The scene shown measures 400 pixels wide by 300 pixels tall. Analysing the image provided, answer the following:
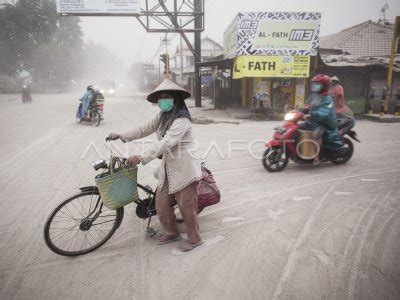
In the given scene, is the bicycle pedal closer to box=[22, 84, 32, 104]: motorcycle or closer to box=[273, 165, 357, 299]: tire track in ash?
box=[273, 165, 357, 299]: tire track in ash

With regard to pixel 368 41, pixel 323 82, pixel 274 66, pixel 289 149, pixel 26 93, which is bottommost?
pixel 289 149

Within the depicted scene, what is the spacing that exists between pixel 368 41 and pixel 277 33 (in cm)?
1534

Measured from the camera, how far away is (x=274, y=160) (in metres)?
5.96

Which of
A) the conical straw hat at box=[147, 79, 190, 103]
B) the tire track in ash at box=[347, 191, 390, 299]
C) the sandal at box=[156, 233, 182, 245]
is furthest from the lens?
the sandal at box=[156, 233, 182, 245]

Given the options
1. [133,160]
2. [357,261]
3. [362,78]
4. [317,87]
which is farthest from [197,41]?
[357,261]

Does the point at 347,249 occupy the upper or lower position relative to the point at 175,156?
lower

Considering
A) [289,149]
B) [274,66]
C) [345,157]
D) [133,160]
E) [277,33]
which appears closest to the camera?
[133,160]

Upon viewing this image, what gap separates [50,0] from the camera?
151 ft

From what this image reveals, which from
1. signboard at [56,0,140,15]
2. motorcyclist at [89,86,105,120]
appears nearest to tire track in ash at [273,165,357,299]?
motorcyclist at [89,86,105,120]

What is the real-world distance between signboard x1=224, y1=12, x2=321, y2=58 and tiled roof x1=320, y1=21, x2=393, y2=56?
12694 millimetres

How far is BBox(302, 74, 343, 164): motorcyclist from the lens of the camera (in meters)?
5.68

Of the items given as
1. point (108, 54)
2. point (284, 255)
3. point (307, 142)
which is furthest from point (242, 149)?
point (108, 54)

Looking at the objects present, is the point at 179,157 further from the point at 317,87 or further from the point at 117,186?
the point at 317,87

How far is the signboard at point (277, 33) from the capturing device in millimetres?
13836
